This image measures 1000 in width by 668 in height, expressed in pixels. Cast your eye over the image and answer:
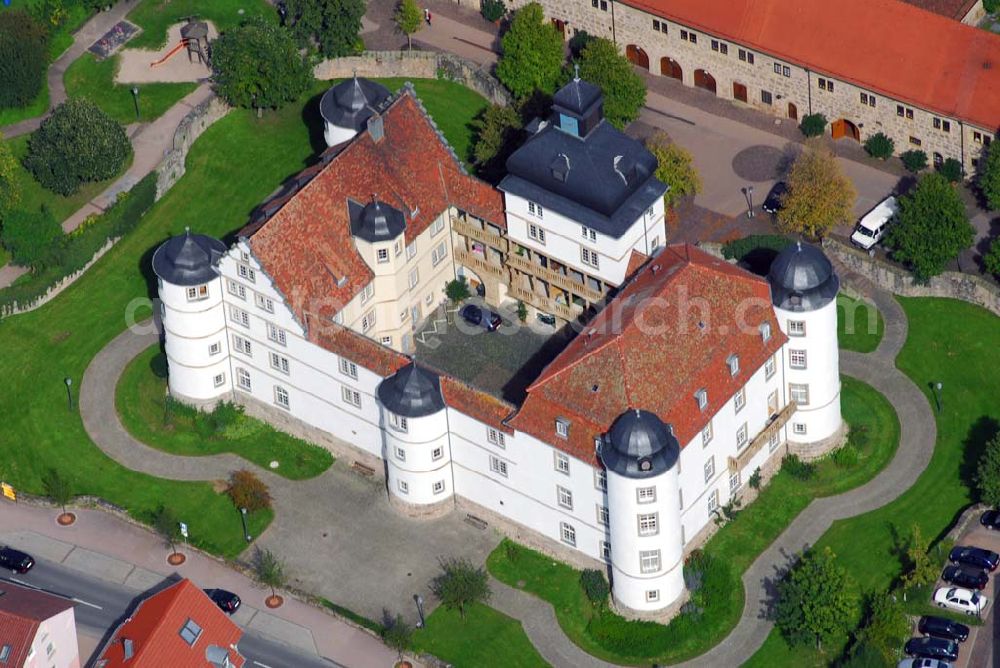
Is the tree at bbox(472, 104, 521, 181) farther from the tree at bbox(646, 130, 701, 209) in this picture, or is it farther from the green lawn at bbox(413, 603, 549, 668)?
the green lawn at bbox(413, 603, 549, 668)

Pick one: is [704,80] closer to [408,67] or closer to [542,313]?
[408,67]

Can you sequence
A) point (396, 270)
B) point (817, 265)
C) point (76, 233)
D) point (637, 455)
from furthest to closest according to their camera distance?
point (76, 233)
point (396, 270)
point (817, 265)
point (637, 455)

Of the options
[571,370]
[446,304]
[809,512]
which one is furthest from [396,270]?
[809,512]

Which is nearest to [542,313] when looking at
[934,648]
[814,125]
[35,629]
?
[814,125]

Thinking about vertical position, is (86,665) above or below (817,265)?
below

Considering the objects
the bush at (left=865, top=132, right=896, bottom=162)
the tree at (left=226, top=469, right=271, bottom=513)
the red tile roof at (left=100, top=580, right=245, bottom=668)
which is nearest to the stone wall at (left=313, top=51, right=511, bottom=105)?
the bush at (left=865, top=132, right=896, bottom=162)

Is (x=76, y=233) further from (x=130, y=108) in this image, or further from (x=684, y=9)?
(x=684, y=9)
